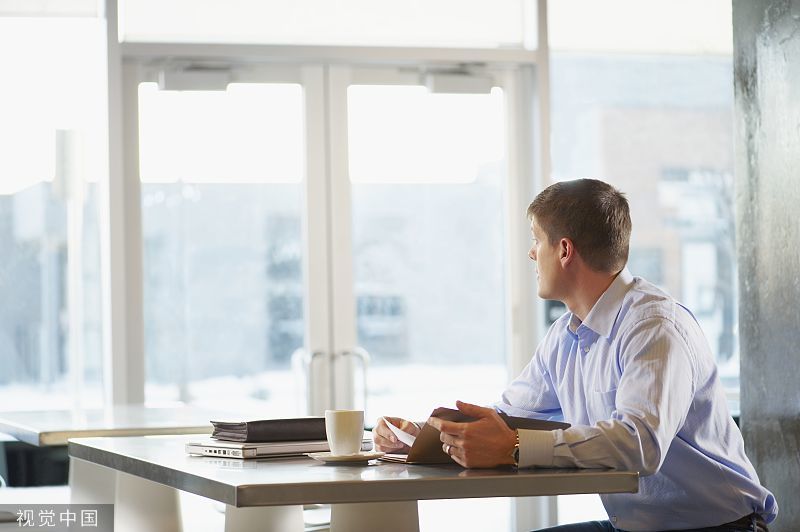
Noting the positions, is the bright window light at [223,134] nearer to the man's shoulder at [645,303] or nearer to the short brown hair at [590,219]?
the short brown hair at [590,219]

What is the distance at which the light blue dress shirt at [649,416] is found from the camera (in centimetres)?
174

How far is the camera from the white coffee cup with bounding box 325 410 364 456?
1849mm

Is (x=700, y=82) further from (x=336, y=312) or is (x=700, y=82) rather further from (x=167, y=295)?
(x=167, y=295)

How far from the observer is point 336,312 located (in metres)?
4.61

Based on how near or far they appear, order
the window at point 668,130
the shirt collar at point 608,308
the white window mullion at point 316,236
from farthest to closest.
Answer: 1. the window at point 668,130
2. the white window mullion at point 316,236
3. the shirt collar at point 608,308

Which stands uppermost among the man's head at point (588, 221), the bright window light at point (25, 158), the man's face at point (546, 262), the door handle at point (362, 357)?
the bright window light at point (25, 158)

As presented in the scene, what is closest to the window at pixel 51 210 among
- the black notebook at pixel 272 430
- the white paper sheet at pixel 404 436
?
the black notebook at pixel 272 430

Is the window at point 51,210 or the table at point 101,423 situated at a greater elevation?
the window at point 51,210

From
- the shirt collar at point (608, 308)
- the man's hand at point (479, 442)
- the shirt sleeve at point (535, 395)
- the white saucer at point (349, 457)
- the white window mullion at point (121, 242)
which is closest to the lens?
the man's hand at point (479, 442)

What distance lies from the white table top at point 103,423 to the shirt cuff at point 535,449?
664mm

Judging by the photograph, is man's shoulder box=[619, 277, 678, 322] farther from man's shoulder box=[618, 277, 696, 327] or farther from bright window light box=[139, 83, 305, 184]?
bright window light box=[139, 83, 305, 184]

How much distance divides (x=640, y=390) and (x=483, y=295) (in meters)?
2.96

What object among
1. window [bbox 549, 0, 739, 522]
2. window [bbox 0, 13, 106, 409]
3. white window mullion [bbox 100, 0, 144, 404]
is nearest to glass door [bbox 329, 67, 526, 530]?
window [bbox 549, 0, 739, 522]

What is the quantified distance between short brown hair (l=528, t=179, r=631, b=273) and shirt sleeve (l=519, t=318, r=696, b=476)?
23 centimetres
